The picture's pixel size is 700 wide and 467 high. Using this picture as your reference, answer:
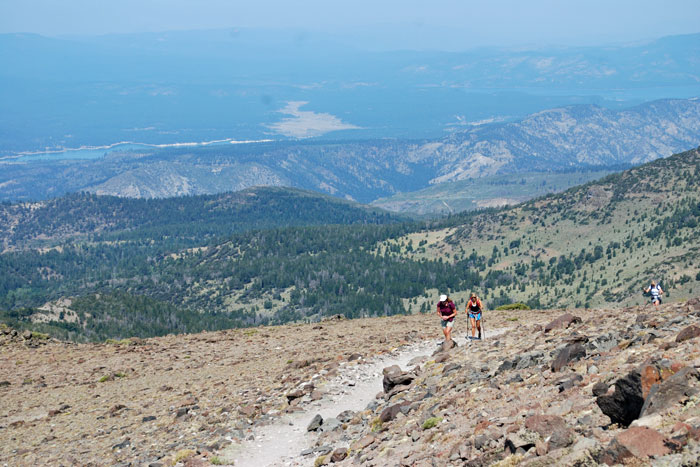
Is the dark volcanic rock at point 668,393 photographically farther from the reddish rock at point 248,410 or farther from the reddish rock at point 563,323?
the reddish rock at point 248,410

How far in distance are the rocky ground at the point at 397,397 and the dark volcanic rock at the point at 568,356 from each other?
37mm

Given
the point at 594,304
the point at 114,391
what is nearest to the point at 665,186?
the point at 594,304

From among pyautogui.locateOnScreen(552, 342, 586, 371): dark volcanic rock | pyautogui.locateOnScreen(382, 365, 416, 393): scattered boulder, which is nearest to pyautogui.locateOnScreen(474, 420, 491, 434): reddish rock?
pyautogui.locateOnScreen(552, 342, 586, 371): dark volcanic rock

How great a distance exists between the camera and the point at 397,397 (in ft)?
75.1

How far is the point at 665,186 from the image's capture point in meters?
161

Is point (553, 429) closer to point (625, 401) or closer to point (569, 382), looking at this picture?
point (625, 401)

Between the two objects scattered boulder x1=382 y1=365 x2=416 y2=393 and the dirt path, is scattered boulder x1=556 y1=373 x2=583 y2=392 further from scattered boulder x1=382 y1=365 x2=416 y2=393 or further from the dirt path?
scattered boulder x1=382 y1=365 x2=416 y2=393

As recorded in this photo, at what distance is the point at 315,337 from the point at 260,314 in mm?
121073

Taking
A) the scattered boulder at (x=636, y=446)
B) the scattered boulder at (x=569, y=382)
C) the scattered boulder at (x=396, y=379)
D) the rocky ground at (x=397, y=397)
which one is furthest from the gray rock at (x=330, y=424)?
the scattered boulder at (x=636, y=446)

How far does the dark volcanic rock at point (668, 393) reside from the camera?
1297 cm

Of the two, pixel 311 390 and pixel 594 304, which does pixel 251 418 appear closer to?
pixel 311 390

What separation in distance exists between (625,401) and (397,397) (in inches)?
396

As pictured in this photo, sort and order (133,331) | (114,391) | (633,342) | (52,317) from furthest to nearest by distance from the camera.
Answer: (133,331) < (52,317) < (114,391) < (633,342)

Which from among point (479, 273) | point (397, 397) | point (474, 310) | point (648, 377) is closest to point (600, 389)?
point (648, 377)
